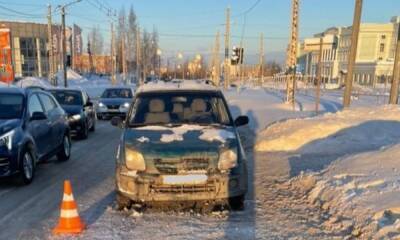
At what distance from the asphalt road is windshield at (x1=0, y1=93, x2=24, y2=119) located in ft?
3.72

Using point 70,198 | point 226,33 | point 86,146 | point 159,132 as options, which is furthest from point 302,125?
point 226,33

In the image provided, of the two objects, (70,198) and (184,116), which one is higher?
(184,116)

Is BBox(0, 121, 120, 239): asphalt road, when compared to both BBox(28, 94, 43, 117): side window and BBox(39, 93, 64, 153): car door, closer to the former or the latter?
BBox(39, 93, 64, 153): car door

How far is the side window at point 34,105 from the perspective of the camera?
26.0ft

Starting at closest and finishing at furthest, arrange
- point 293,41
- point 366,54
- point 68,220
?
point 68,220 < point 293,41 < point 366,54

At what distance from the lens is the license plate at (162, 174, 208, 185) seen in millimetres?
5363

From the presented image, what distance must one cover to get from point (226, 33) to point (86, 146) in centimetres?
3310

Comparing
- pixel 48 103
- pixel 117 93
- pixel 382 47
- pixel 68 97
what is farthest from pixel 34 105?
pixel 382 47

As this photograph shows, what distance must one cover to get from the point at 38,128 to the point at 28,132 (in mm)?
547

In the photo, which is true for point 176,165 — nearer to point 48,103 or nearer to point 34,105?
point 34,105

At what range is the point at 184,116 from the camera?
6602 millimetres

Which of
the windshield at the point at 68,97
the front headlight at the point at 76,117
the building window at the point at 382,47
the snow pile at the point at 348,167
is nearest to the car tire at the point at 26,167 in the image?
the snow pile at the point at 348,167

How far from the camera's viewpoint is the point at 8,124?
699 centimetres

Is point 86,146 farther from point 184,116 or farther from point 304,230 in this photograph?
point 304,230
